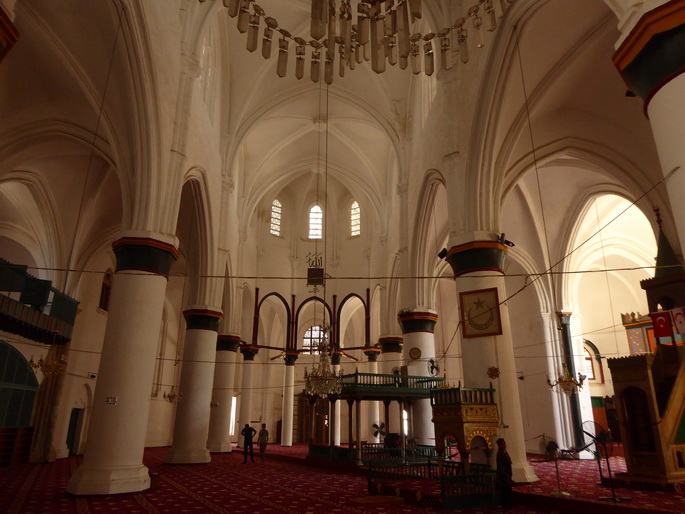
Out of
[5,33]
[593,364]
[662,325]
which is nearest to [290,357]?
[593,364]

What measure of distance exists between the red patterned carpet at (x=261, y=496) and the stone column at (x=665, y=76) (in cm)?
383

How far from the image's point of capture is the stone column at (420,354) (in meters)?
13.6

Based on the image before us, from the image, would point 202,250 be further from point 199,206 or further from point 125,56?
point 125,56

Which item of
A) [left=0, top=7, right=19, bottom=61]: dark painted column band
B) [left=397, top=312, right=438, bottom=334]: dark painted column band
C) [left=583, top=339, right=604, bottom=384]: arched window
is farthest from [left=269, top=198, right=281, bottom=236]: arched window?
[left=0, top=7, right=19, bottom=61]: dark painted column band

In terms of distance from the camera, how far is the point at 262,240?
25.0 m

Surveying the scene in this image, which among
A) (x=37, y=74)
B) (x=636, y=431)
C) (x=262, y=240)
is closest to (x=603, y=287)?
(x=636, y=431)

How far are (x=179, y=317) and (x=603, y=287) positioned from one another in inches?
730

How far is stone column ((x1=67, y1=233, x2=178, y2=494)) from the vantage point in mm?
7945

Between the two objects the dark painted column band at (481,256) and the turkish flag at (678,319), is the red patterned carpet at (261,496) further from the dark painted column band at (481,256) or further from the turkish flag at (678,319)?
the dark painted column band at (481,256)

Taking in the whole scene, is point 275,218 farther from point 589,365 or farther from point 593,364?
point 593,364

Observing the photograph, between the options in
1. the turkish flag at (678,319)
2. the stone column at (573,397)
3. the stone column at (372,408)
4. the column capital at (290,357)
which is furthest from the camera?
the column capital at (290,357)

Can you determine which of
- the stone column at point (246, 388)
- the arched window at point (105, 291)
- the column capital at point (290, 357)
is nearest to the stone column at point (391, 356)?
the column capital at point (290, 357)

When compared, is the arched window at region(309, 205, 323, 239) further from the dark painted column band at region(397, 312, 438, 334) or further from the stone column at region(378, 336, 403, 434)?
the dark painted column band at region(397, 312, 438, 334)

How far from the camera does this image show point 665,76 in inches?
174
